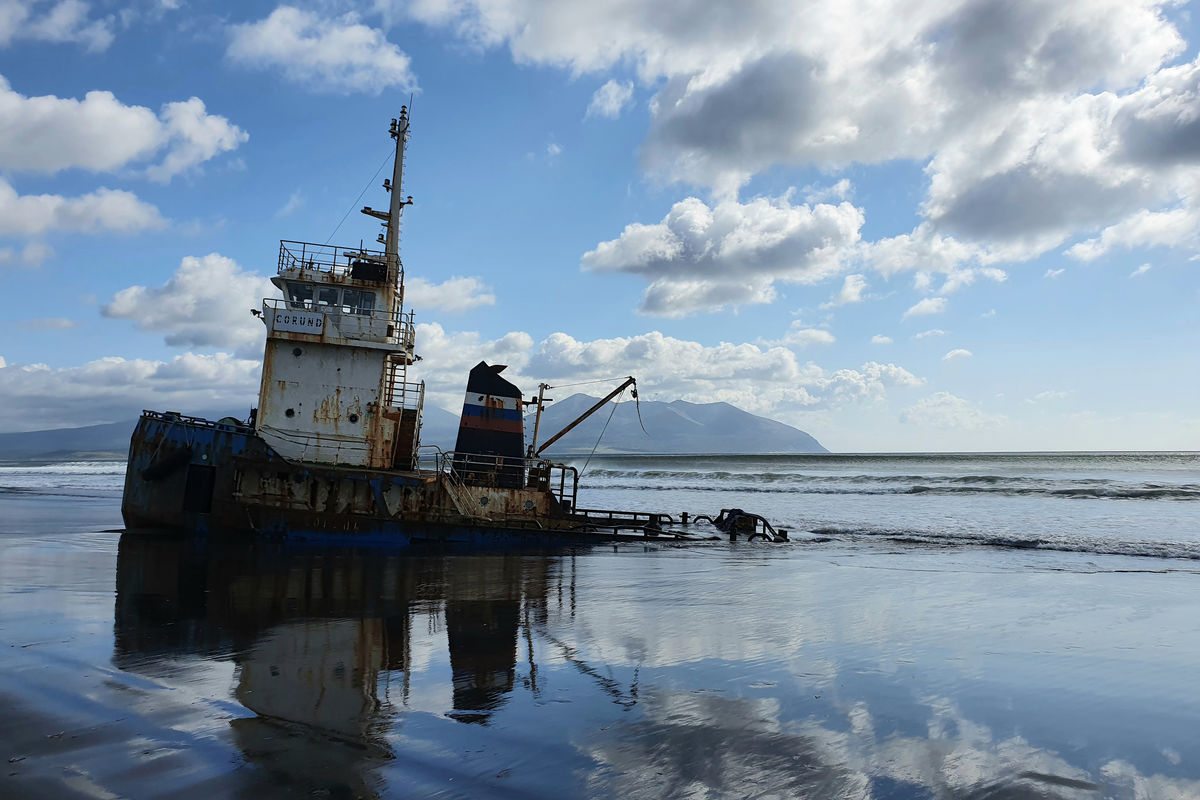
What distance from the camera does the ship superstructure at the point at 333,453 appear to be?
61.7ft

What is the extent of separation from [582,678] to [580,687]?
1.16 feet

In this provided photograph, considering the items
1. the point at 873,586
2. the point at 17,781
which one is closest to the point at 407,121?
the point at 873,586

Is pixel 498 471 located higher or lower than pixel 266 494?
higher

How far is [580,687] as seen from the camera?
766cm

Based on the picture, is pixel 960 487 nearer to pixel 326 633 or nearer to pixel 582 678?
pixel 582 678

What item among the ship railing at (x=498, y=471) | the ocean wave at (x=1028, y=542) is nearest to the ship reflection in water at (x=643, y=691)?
the ship railing at (x=498, y=471)

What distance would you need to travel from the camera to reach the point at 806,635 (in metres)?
10.3

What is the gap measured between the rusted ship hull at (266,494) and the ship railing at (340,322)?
3104mm

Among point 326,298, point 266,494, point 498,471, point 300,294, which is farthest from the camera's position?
point 498,471

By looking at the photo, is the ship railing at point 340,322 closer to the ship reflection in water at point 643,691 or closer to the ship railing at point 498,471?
the ship railing at point 498,471

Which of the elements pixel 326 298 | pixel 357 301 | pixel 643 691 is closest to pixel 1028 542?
pixel 643 691

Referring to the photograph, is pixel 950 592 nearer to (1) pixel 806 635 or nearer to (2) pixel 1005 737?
(1) pixel 806 635

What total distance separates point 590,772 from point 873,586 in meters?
11.0

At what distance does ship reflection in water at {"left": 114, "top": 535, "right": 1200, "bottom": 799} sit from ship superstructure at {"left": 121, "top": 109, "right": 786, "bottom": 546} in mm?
5033
